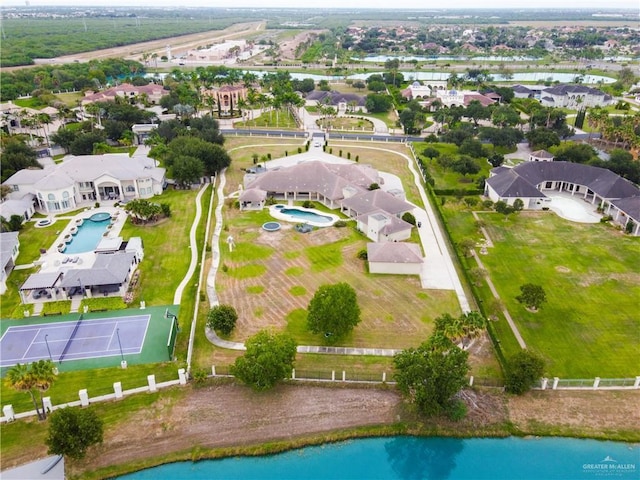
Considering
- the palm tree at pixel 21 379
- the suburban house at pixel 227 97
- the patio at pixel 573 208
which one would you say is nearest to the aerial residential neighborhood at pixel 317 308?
the palm tree at pixel 21 379

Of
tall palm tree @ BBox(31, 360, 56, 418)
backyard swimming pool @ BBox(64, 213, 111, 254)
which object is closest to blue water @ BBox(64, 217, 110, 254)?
backyard swimming pool @ BBox(64, 213, 111, 254)

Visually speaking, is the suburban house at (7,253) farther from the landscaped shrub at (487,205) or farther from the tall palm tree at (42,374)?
the landscaped shrub at (487,205)

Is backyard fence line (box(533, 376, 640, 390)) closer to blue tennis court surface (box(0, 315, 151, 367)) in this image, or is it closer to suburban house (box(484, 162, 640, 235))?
suburban house (box(484, 162, 640, 235))

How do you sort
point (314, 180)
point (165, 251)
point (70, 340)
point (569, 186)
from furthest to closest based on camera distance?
point (569, 186), point (314, 180), point (165, 251), point (70, 340)

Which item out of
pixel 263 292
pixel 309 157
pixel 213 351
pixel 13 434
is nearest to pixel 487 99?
pixel 309 157

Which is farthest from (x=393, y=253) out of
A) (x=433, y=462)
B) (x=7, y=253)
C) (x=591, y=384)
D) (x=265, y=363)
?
(x=7, y=253)

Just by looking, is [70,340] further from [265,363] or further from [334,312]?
[334,312]
